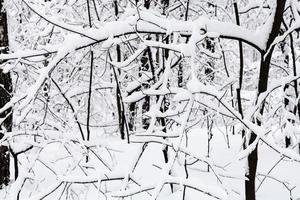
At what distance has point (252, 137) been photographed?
371 centimetres

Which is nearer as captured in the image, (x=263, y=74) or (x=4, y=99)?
(x=263, y=74)

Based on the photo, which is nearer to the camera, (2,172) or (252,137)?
(252,137)

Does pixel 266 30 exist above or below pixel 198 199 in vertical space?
above

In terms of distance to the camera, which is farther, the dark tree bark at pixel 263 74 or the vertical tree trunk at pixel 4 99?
the vertical tree trunk at pixel 4 99

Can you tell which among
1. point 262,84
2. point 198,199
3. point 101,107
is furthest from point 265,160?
point 101,107

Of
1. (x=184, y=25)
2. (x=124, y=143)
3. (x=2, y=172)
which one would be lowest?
(x=2, y=172)

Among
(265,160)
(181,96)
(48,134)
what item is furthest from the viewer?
(265,160)

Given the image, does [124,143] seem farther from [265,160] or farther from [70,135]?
[265,160]

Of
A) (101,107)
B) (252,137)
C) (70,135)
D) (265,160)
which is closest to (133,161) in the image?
(70,135)

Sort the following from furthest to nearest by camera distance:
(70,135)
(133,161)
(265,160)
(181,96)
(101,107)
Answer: (101,107) → (265,160) → (70,135) → (133,161) → (181,96)

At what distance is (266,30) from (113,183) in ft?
7.63

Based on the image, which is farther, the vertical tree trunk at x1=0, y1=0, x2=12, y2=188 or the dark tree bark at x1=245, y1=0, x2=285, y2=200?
the vertical tree trunk at x1=0, y1=0, x2=12, y2=188

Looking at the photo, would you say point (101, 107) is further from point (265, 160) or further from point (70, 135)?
point (70, 135)

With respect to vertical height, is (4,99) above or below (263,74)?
below
